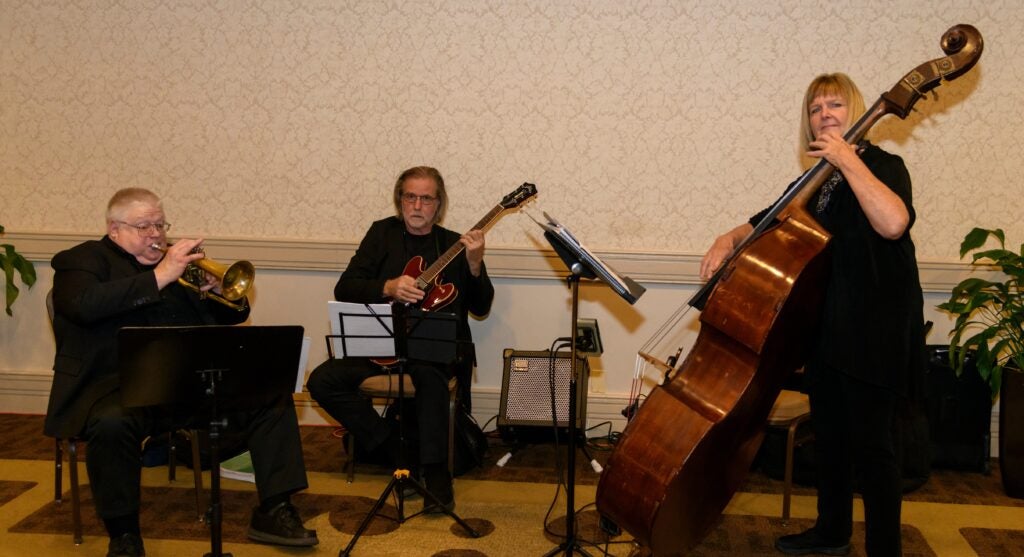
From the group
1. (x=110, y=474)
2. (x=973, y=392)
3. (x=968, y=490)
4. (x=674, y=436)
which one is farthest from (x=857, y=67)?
(x=110, y=474)

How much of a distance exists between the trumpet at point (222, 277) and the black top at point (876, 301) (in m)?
1.98

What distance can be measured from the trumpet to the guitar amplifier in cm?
137

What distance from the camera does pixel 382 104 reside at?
4.63m

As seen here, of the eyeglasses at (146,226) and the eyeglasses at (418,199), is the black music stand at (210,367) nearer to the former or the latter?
the eyeglasses at (146,226)

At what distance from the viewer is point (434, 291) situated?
4.06 meters

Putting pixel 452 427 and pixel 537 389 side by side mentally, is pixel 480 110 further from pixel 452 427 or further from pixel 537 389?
pixel 452 427

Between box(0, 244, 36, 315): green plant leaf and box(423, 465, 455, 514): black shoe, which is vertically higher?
box(0, 244, 36, 315): green plant leaf

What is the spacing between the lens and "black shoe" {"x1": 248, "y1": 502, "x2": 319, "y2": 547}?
3.26 m

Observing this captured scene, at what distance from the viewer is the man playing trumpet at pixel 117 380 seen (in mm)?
3143

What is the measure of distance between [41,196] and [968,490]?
4687mm

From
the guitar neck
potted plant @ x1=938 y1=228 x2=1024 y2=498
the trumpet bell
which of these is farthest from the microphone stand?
potted plant @ x1=938 y1=228 x2=1024 y2=498

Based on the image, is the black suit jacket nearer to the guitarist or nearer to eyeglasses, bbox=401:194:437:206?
the guitarist

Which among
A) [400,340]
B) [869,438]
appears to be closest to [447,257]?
[400,340]

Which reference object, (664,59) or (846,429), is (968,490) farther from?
(664,59)
